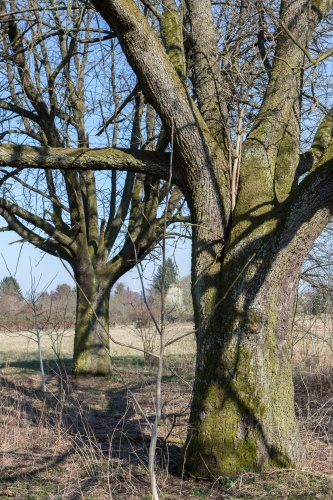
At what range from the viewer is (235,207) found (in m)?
4.98

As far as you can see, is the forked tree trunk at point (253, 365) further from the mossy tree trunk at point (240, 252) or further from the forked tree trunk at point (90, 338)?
the forked tree trunk at point (90, 338)

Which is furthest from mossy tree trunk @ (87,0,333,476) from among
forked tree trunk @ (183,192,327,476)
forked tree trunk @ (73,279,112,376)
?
forked tree trunk @ (73,279,112,376)

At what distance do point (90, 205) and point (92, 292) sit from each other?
207 cm

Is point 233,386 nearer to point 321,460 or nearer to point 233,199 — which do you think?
point 321,460

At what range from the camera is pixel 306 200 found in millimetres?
4281

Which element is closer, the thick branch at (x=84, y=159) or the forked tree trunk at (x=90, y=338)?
the thick branch at (x=84, y=159)

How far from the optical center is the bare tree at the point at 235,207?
4414mm

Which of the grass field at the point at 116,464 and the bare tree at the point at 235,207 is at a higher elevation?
the bare tree at the point at 235,207

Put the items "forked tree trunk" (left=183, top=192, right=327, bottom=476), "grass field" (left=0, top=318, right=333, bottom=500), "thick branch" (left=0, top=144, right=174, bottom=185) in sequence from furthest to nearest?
1. "thick branch" (left=0, top=144, right=174, bottom=185)
2. "forked tree trunk" (left=183, top=192, right=327, bottom=476)
3. "grass field" (left=0, top=318, right=333, bottom=500)

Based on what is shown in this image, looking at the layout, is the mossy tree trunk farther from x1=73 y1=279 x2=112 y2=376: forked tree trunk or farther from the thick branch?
x1=73 y1=279 x2=112 y2=376: forked tree trunk

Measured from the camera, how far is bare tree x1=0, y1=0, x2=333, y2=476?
4414mm

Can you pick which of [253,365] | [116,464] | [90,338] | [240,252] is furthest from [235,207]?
[90,338]

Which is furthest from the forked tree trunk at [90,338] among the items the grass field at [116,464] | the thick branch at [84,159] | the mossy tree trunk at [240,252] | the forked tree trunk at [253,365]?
the forked tree trunk at [253,365]

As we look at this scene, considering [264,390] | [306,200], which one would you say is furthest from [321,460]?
[306,200]
